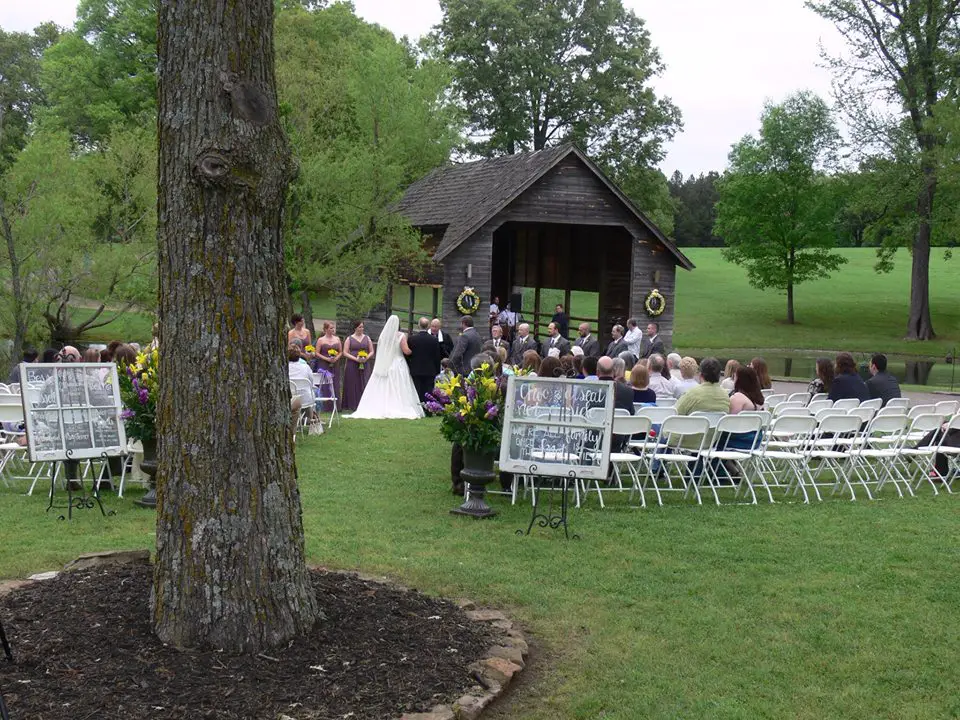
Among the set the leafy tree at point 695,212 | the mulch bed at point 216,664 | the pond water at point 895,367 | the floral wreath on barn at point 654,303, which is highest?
the leafy tree at point 695,212

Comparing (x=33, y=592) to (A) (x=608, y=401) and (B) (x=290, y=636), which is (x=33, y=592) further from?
(A) (x=608, y=401)

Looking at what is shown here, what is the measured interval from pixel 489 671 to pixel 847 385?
9112 mm

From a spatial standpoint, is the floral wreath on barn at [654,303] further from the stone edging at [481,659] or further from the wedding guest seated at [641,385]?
the stone edging at [481,659]

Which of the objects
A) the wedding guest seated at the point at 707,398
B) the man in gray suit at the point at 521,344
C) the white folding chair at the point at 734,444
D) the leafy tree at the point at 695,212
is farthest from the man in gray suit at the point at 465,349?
the leafy tree at the point at 695,212

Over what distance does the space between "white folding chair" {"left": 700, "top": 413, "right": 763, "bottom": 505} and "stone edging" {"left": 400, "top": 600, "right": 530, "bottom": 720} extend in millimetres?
4313

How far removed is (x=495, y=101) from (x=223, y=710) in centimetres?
4961

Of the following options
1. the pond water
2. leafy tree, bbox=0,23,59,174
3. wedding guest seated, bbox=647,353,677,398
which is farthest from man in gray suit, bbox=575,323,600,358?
leafy tree, bbox=0,23,59,174

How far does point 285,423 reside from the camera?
583 cm

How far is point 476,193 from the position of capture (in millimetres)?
29203

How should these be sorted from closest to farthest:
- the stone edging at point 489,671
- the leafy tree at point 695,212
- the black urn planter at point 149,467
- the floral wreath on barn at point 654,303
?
the stone edging at point 489,671
the black urn planter at point 149,467
the floral wreath on barn at point 654,303
the leafy tree at point 695,212

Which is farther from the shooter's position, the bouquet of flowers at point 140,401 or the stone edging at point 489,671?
the bouquet of flowers at point 140,401

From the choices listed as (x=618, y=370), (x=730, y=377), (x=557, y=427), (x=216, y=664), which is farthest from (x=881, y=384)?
(x=216, y=664)

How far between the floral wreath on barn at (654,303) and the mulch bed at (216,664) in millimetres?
21773

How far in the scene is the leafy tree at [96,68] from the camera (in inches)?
1671
